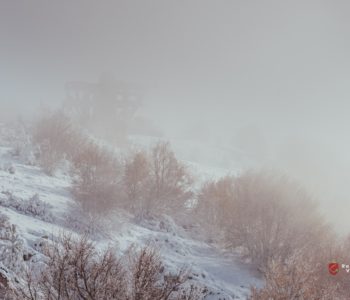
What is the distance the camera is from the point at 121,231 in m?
22.9

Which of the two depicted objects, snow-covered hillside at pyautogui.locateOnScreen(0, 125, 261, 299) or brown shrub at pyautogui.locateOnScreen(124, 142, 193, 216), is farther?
brown shrub at pyautogui.locateOnScreen(124, 142, 193, 216)

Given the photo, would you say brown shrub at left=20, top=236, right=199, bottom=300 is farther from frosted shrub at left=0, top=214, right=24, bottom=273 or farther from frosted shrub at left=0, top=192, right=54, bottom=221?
frosted shrub at left=0, top=192, right=54, bottom=221

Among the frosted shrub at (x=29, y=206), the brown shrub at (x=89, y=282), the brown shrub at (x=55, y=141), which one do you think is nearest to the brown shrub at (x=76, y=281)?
the brown shrub at (x=89, y=282)

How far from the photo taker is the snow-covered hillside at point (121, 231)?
62.3ft

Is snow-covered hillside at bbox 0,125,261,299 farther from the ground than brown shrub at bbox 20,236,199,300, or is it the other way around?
brown shrub at bbox 20,236,199,300

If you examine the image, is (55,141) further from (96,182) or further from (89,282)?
(89,282)

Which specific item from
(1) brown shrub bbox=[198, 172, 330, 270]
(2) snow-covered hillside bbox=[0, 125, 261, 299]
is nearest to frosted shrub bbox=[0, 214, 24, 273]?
(2) snow-covered hillside bbox=[0, 125, 261, 299]

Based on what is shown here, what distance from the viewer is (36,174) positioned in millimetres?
29500

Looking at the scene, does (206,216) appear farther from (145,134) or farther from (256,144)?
(256,144)

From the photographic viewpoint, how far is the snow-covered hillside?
19.0m

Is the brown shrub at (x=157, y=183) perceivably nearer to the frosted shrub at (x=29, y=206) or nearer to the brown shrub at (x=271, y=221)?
the brown shrub at (x=271, y=221)

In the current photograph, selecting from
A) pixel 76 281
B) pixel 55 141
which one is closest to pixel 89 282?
pixel 76 281

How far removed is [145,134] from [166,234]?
56689 millimetres

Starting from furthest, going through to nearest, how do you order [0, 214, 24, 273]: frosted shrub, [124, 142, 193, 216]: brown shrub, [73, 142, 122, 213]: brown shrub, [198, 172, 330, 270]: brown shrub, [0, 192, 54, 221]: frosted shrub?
1. [124, 142, 193, 216]: brown shrub
2. [198, 172, 330, 270]: brown shrub
3. [73, 142, 122, 213]: brown shrub
4. [0, 192, 54, 221]: frosted shrub
5. [0, 214, 24, 273]: frosted shrub
